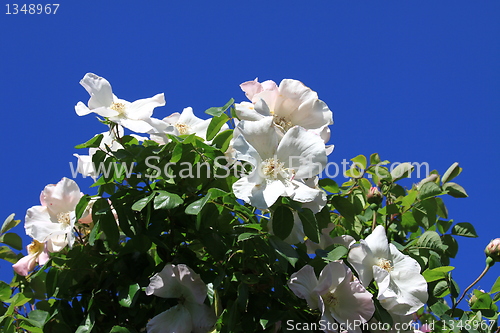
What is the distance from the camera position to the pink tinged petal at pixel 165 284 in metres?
1.49

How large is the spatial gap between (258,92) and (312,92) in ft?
0.56

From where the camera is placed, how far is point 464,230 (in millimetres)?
2074

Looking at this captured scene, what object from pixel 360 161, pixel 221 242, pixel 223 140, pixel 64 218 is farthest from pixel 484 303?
pixel 64 218

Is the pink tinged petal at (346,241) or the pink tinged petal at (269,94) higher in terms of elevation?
the pink tinged petal at (269,94)

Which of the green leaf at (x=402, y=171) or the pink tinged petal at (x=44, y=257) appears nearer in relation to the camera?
the pink tinged petal at (x=44, y=257)

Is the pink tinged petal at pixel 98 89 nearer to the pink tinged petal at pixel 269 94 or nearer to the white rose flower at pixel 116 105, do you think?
the white rose flower at pixel 116 105

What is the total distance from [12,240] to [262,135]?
1148mm

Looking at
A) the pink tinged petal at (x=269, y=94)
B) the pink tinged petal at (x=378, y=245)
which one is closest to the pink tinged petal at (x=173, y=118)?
the pink tinged petal at (x=269, y=94)

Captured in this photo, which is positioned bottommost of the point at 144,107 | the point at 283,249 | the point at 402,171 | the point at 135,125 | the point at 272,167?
the point at 283,249

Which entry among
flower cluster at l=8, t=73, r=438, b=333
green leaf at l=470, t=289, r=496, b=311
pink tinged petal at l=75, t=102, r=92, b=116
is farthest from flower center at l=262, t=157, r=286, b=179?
green leaf at l=470, t=289, r=496, b=311

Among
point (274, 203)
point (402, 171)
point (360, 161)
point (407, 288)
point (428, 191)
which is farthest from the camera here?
point (360, 161)

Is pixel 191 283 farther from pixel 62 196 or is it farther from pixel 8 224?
pixel 8 224

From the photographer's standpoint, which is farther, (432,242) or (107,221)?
(432,242)

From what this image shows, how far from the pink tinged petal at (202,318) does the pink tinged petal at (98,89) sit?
0.70m
